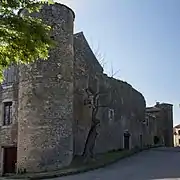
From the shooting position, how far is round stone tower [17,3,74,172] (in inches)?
952

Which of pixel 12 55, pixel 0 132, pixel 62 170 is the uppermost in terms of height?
pixel 12 55

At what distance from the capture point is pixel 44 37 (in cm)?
945

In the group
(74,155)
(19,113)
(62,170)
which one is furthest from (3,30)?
(74,155)

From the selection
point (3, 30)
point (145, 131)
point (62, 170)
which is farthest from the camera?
point (145, 131)

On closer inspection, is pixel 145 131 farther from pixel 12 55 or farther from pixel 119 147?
pixel 12 55

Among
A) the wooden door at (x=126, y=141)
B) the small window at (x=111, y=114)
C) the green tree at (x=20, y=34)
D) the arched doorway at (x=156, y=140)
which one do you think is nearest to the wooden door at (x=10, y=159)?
the small window at (x=111, y=114)

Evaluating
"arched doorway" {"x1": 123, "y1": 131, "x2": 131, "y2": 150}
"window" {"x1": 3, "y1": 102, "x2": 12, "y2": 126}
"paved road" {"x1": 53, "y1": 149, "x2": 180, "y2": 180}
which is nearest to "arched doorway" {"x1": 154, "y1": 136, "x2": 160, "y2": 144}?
"arched doorway" {"x1": 123, "y1": 131, "x2": 131, "y2": 150}

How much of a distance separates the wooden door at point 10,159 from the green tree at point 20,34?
18422mm

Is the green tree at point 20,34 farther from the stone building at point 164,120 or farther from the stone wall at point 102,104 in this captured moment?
the stone building at point 164,120

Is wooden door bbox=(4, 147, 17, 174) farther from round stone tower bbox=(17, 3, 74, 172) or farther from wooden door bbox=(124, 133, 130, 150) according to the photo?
wooden door bbox=(124, 133, 130, 150)

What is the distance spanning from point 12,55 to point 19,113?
1659 cm

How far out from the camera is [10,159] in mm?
27234

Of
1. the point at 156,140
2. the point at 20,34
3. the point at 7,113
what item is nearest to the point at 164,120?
the point at 156,140

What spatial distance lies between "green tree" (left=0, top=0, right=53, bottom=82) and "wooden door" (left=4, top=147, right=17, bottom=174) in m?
18.4
